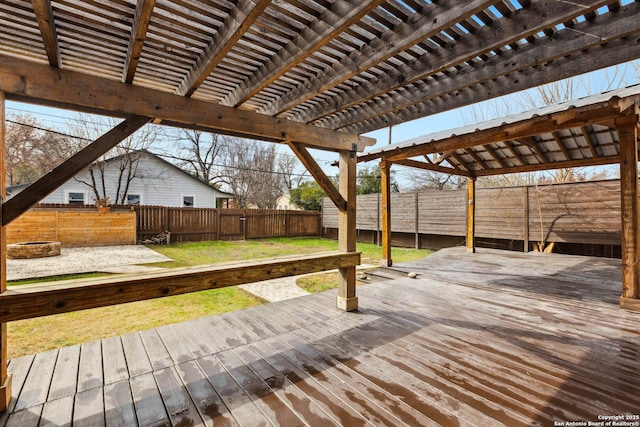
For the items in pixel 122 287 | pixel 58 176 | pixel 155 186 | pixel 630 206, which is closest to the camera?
pixel 58 176

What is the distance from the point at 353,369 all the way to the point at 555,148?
6345 millimetres

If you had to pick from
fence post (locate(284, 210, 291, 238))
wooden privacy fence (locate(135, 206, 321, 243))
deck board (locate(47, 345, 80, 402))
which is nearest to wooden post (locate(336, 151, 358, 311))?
deck board (locate(47, 345, 80, 402))

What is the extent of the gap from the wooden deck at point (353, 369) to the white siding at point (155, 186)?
14999 mm

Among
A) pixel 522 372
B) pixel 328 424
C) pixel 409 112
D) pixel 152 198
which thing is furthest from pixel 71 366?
pixel 152 198

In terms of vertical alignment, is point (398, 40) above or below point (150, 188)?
below

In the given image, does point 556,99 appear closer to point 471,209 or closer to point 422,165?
point 471,209

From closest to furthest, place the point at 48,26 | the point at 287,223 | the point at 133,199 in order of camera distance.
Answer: the point at 48,26 < the point at 287,223 < the point at 133,199

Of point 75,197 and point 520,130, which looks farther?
point 75,197

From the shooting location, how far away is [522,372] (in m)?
2.23

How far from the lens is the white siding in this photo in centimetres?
1443

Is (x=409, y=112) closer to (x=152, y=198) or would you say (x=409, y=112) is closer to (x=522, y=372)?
(x=522, y=372)

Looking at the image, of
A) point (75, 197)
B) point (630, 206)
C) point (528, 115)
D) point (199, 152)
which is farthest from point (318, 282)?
point (199, 152)

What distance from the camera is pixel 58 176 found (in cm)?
195

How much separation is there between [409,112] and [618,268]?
20.4ft
